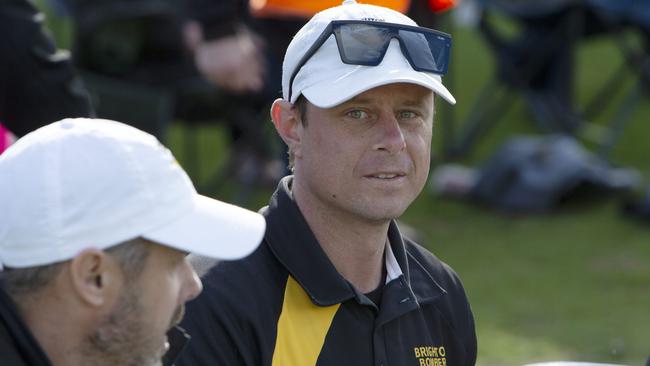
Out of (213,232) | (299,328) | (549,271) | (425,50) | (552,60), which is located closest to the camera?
(213,232)

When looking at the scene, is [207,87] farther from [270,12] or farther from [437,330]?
[437,330]

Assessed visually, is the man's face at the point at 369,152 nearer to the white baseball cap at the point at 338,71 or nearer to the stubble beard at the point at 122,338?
the white baseball cap at the point at 338,71

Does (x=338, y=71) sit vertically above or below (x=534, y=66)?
above

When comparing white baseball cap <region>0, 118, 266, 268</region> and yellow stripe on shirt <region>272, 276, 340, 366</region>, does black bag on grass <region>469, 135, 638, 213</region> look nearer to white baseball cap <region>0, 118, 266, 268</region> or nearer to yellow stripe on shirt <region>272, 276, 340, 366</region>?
yellow stripe on shirt <region>272, 276, 340, 366</region>

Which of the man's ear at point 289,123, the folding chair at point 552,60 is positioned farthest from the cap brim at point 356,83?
the folding chair at point 552,60

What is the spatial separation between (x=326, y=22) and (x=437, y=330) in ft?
2.46

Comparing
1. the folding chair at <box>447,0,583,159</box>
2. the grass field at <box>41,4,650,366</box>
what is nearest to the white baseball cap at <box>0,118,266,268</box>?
the grass field at <box>41,4,650,366</box>

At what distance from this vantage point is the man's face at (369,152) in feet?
9.21

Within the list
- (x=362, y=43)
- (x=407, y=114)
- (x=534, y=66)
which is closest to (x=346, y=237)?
(x=407, y=114)

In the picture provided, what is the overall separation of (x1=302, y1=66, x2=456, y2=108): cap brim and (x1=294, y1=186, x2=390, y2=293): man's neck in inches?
10.1

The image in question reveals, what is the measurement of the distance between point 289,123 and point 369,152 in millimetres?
227

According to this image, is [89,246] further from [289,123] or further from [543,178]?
[543,178]

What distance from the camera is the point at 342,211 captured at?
2.84 meters

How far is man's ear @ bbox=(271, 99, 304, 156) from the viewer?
2.91m
